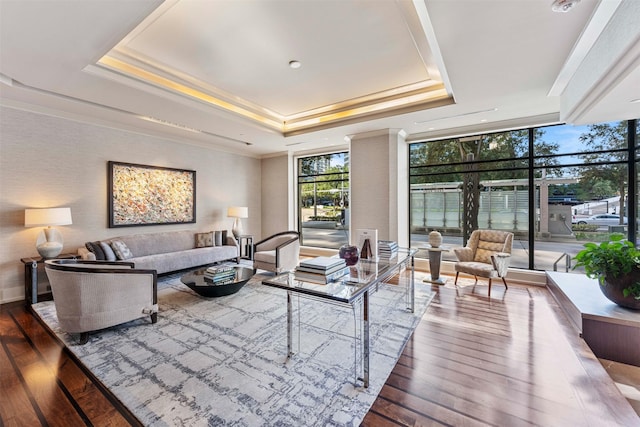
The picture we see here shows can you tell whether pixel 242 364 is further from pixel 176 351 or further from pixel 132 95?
pixel 132 95

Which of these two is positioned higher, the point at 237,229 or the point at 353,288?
Answer: the point at 237,229

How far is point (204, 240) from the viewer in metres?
5.69

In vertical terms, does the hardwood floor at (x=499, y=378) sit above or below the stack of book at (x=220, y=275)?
below

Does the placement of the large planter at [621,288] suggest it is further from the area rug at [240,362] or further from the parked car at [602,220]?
the parked car at [602,220]

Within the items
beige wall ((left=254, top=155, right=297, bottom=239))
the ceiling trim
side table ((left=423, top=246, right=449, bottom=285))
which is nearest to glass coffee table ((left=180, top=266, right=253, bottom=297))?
the ceiling trim

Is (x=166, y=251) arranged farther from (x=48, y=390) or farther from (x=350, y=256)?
(x=350, y=256)

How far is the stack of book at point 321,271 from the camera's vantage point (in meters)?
2.35

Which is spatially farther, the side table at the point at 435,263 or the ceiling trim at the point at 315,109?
the side table at the point at 435,263

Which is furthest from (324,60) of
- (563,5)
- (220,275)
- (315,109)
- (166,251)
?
(166,251)

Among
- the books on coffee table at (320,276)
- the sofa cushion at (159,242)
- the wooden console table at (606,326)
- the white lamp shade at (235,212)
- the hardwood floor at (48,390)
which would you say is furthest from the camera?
the white lamp shade at (235,212)

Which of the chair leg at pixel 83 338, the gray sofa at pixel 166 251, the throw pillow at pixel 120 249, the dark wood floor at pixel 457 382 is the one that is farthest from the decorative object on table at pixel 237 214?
the chair leg at pixel 83 338

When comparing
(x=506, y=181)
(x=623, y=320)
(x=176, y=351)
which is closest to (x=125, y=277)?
(x=176, y=351)

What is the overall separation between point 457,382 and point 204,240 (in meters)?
5.03

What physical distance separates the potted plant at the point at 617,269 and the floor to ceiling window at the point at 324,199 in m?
4.53
